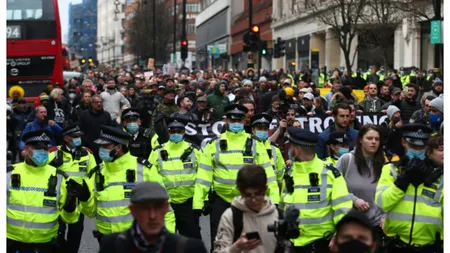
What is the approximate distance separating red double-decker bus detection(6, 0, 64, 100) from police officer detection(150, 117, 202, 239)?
17377 mm

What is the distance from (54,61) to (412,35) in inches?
867

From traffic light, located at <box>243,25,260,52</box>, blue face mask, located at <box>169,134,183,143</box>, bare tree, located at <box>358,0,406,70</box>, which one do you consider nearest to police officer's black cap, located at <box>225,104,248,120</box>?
blue face mask, located at <box>169,134,183,143</box>

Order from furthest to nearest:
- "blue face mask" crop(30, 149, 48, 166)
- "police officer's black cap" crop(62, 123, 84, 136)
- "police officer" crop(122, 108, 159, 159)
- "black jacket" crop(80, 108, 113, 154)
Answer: "black jacket" crop(80, 108, 113, 154) → "police officer" crop(122, 108, 159, 159) → "police officer's black cap" crop(62, 123, 84, 136) → "blue face mask" crop(30, 149, 48, 166)

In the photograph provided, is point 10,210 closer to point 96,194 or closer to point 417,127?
point 96,194

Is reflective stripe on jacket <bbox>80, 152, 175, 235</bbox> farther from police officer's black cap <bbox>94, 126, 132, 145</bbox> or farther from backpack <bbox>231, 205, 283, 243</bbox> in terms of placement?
backpack <bbox>231, 205, 283, 243</bbox>

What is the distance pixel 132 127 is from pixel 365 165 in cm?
476

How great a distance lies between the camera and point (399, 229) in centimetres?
730

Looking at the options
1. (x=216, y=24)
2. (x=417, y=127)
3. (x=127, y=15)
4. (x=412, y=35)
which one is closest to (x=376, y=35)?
(x=412, y=35)

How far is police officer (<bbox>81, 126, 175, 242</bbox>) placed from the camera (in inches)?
337

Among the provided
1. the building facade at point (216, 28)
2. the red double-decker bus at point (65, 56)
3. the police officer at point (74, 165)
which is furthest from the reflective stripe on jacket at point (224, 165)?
the building facade at point (216, 28)

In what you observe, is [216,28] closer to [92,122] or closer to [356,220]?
[92,122]

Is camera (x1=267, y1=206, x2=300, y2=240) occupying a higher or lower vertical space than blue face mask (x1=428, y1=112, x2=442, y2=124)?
lower

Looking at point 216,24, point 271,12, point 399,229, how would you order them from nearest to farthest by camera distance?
point 399,229
point 271,12
point 216,24

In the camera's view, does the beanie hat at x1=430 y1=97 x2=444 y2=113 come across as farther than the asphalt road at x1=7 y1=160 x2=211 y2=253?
Yes
